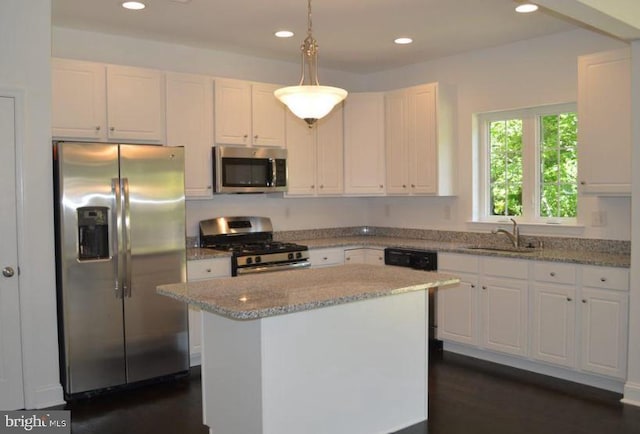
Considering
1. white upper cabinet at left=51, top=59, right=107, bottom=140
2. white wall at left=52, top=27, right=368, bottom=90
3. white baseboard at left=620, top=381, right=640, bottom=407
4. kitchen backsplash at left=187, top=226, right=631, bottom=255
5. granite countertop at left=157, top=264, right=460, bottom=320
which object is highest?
white wall at left=52, top=27, right=368, bottom=90

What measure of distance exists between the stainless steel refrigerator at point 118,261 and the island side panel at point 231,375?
118 centimetres

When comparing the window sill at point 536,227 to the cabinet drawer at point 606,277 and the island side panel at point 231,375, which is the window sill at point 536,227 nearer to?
the cabinet drawer at point 606,277

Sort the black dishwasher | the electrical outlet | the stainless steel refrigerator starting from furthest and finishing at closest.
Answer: the black dishwasher → the electrical outlet → the stainless steel refrigerator

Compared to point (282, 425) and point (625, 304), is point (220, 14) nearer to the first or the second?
point (282, 425)

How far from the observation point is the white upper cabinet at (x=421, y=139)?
5301 mm

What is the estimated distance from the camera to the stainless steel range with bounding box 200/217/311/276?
477 centimetres

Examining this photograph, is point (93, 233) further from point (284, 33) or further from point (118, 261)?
point (284, 33)

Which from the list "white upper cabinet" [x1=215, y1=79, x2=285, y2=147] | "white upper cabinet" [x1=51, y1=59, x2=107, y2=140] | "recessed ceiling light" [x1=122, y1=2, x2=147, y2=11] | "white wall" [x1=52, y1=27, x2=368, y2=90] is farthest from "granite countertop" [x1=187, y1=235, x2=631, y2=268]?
"recessed ceiling light" [x1=122, y1=2, x2=147, y2=11]

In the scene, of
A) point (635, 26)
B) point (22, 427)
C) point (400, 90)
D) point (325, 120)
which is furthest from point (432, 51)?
point (22, 427)

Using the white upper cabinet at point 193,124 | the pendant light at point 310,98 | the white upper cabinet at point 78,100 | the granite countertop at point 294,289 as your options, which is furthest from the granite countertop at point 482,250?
the pendant light at point 310,98

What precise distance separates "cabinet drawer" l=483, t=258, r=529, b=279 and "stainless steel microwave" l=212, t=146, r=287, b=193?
1.90 meters

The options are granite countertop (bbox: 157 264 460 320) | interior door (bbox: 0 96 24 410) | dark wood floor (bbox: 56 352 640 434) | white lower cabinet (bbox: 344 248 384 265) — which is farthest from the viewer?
white lower cabinet (bbox: 344 248 384 265)

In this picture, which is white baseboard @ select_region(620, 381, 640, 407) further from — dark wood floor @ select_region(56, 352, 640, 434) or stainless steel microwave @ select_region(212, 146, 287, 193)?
stainless steel microwave @ select_region(212, 146, 287, 193)

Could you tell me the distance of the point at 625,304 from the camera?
3.85 m
